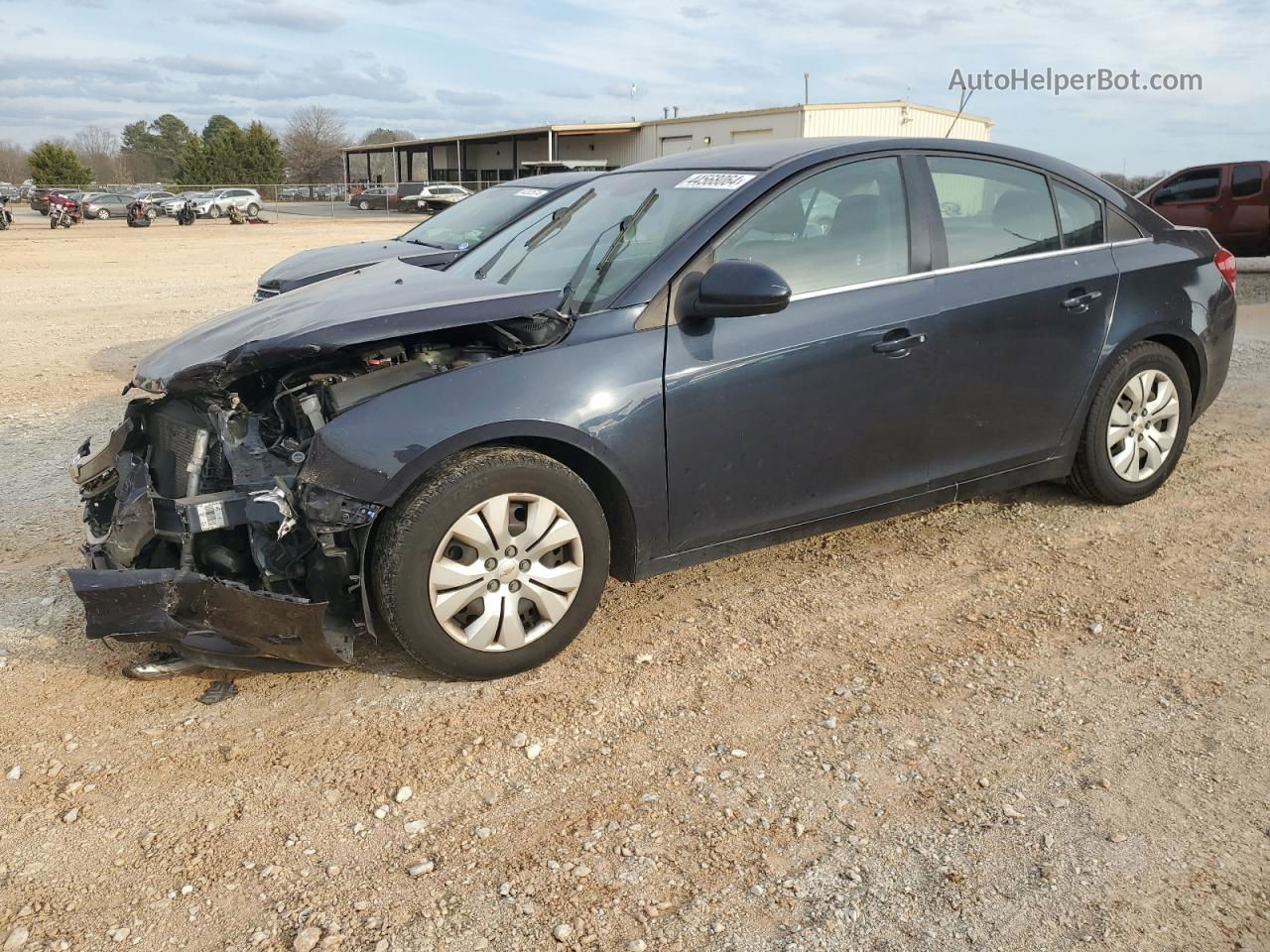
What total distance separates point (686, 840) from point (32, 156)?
242 feet

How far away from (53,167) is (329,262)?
66435 millimetres

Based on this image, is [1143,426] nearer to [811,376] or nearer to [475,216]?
[811,376]

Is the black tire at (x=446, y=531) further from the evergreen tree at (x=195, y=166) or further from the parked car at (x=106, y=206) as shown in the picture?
the evergreen tree at (x=195, y=166)

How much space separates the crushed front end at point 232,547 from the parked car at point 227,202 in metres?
47.3

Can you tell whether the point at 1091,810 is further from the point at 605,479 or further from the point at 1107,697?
the point at 605,479

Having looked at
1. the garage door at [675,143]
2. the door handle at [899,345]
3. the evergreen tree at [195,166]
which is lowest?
the door handle at [899,345]

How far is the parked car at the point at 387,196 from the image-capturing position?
51469 mm

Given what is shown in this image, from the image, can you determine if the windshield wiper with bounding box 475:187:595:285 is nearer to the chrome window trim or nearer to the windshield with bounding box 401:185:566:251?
the chrome window trim

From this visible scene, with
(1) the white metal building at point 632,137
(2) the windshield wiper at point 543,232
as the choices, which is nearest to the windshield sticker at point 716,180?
(2) the windshield wiper at point 543,232

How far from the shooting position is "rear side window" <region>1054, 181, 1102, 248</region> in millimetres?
4691

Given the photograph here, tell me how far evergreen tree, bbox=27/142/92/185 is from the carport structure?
18.7m

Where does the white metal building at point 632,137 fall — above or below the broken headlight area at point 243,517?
above

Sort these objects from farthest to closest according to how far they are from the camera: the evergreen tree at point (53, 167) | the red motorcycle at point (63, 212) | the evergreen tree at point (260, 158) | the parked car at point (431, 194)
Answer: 1. the evergreen tree at point (260, 158)
2. the evergreen tree at point (53, 167)
3. the parked car at point (431, 194)
4. the red motorcycle at point (63, 212)

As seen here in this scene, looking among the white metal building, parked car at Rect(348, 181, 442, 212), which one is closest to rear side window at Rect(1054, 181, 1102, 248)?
the white metal building
